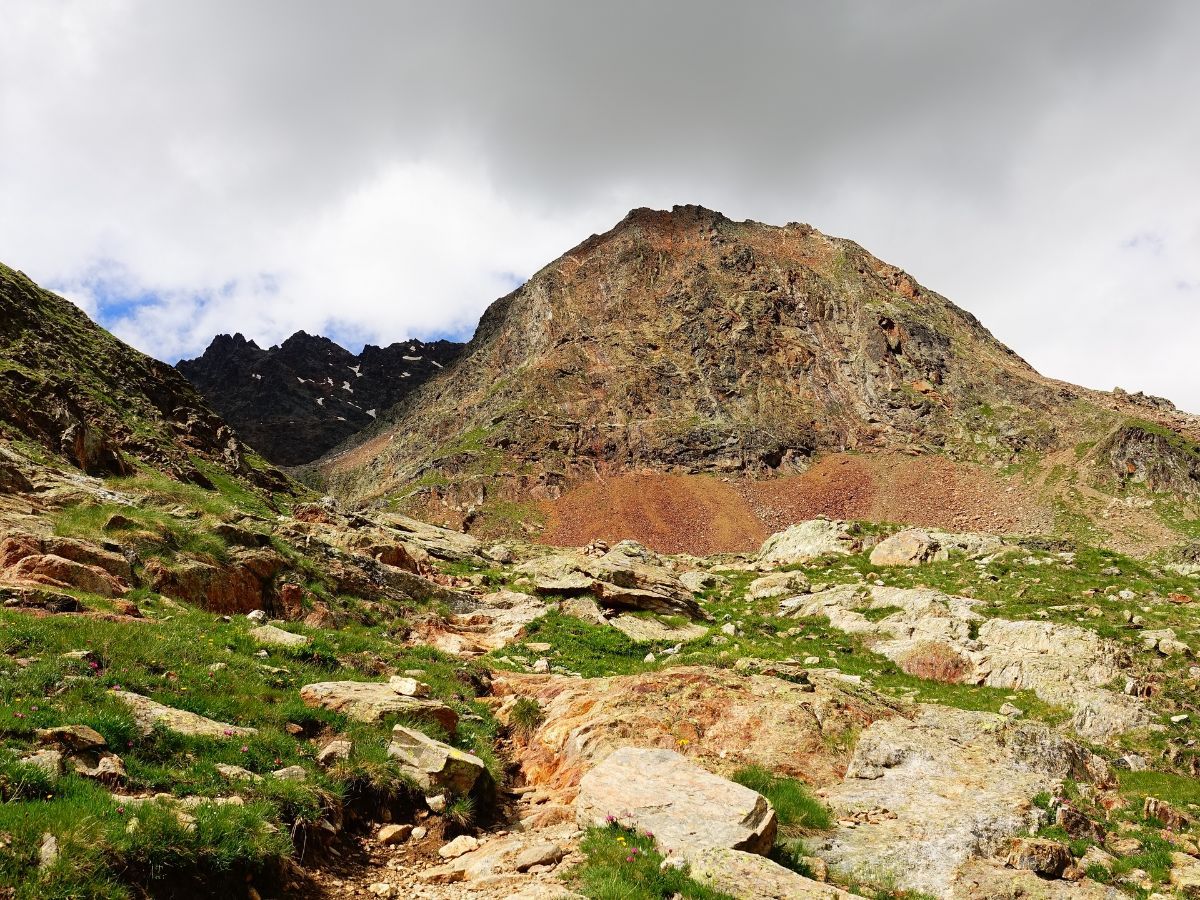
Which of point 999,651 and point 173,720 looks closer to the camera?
point 173,720

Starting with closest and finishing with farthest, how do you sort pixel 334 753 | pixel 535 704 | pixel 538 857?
pixel 538 857 < pixel 334 753 < pixel 535 704

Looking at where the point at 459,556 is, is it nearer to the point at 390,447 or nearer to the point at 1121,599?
the point at 1121,599

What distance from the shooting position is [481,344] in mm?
169750

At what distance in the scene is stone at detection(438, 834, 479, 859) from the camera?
8711 mm

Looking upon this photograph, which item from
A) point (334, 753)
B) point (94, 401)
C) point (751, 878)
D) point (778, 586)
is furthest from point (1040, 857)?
point (94, 401)

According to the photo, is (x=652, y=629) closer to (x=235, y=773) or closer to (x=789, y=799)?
(x=789, y=799)

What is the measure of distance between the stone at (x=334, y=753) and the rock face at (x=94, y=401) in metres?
25.4

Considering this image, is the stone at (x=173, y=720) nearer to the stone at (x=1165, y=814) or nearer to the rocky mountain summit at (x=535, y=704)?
the rocky mountain summit at (x=535, y=704)

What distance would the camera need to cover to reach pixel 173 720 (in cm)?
919

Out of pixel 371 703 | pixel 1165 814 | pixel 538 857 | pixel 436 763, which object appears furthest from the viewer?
pixel 1165 814

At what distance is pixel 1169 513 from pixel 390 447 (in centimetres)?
13197

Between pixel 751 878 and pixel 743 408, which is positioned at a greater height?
pixel 743 408

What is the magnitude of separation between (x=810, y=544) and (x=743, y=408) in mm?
79000

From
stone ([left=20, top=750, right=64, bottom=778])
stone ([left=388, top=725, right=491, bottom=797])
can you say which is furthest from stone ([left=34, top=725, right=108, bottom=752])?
stone ([left=388, top=725, right=491, bottom=797])
